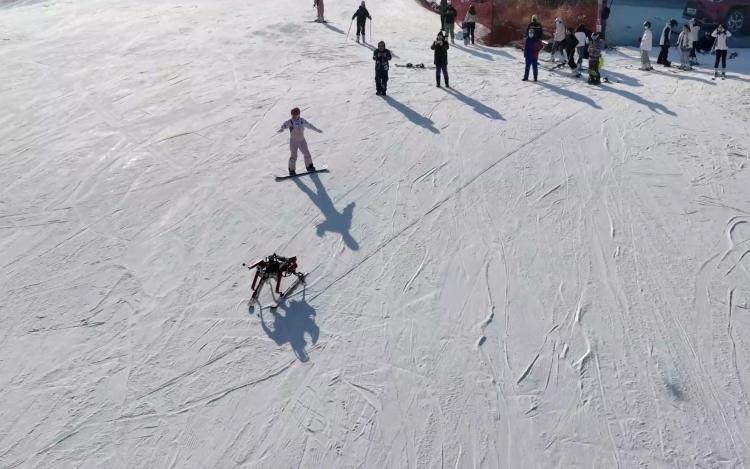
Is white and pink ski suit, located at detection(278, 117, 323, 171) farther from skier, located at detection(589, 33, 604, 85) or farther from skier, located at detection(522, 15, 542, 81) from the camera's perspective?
skier, located at detection(589, 33, 604, 85)

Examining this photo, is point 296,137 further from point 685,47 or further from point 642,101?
point 685,47

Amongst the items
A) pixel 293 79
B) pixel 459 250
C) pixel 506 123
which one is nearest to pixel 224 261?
pixel 459 250

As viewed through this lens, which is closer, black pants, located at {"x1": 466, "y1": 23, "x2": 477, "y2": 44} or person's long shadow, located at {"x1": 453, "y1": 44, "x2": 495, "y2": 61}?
person's long shadow, located at {"x1": 453, "y1": 44, "x2": 495, "y2": 61}

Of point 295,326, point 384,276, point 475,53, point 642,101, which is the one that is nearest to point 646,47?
point 642,101

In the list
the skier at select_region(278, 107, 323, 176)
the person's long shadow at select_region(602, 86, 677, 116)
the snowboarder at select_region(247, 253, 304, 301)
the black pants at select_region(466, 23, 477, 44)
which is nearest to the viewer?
the snowboarder at select_region(247, 253, 304, 301)

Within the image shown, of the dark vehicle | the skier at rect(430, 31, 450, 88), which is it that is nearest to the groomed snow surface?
the skier at rect(430, 31, 450, 88)

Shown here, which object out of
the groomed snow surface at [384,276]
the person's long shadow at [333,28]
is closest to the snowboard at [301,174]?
the groomed snow surface at [384,276]
